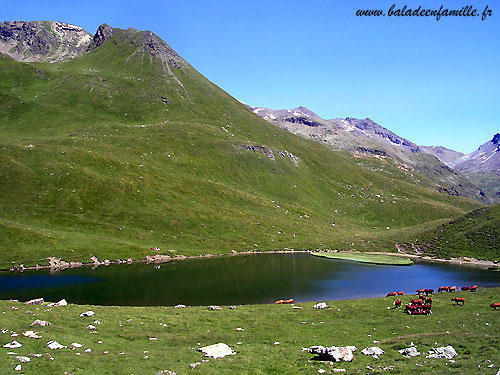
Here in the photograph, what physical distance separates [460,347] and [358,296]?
114 feet

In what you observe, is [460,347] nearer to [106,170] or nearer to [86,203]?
[86,203]

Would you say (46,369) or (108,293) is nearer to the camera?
(46,369)

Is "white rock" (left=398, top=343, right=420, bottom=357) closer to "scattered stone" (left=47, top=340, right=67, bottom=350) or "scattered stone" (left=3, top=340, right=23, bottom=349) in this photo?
"scattered stone" (left=47, top=340, right=67, bottom=350)

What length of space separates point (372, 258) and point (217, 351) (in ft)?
299

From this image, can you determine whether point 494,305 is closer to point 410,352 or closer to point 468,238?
point 410,352

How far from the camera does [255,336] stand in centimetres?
3591

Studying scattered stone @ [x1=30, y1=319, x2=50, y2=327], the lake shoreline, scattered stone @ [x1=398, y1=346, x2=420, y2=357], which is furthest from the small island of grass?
scattered stone @ [x1=30, y1=319, x2=50, y2=327]

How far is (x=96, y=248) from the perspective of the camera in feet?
A: 324

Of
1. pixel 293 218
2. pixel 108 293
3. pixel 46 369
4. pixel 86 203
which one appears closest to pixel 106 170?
pixel 86 203

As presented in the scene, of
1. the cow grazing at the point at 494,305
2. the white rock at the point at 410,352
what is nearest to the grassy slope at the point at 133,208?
the cow grazing at the point at 494,305

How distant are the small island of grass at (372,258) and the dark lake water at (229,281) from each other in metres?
4.56

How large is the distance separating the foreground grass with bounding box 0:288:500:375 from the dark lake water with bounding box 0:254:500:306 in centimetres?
1256

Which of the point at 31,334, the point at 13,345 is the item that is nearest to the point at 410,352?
the point at 13,345

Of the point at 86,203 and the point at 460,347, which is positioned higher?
the point at 86,203
